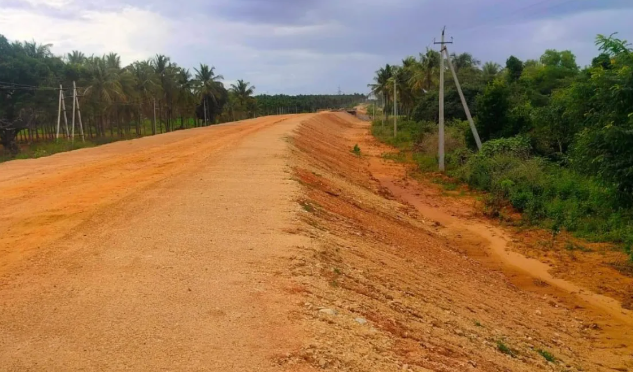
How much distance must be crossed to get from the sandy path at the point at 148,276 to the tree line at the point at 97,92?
99.4ft

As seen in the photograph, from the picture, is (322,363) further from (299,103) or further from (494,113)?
(299,103)

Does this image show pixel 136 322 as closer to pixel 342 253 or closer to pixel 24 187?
pixel 342 253

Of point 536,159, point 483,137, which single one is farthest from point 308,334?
point 483,137

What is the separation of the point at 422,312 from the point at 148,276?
11.0 ft

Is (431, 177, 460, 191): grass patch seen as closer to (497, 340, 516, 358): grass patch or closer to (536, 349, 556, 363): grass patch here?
(536, 349, 556, 363): grass patch

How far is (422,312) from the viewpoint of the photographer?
6.63 metres

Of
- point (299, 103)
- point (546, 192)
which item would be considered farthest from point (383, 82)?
point (299, 103)

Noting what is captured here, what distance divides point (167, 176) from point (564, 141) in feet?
55.3

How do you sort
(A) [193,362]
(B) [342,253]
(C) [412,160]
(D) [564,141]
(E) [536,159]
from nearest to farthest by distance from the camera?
(A) [193,362] → (B) [342,253] → (E) [536,159] → (D) [564,141] → (C) [412,160]

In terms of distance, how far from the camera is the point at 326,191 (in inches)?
577

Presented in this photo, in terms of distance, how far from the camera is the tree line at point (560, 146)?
10445 mm

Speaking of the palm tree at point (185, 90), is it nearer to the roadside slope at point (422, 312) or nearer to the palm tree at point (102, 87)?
the palm tree at point (102, 87)

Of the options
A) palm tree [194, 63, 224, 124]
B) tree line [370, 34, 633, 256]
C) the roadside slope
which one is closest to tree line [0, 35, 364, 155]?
palm tree [194, 63, 224, 124]

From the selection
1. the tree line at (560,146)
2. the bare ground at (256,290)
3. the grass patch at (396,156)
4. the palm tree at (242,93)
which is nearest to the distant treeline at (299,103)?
the palm tree at (242,93)
